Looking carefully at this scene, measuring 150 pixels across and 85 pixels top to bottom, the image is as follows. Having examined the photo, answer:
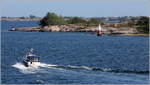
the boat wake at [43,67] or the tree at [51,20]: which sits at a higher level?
the tree at [51,20]

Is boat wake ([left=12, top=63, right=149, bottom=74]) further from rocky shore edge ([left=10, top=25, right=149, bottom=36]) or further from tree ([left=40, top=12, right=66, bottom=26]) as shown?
tree ([left=40, top=12, right=66, bottom=26])

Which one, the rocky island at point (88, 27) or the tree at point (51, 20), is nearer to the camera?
the rocky island at point (88, 27)

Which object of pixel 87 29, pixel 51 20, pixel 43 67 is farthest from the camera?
pixel 51 20

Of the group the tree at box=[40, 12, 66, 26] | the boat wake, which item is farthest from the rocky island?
the boat wake

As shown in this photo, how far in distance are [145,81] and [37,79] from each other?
10.8 m

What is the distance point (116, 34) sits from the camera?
14162 centimetres

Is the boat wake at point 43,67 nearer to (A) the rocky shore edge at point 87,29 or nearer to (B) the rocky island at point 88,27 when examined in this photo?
(A) the rocky shore edge at point 87,29

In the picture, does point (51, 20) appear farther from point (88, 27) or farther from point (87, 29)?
point (87, 29)

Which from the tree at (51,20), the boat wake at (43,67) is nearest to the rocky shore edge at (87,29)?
the tree at (51,20)

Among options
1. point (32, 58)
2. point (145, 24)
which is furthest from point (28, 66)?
point (145, 24)

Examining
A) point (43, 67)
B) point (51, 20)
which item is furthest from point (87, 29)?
point (43, 67)

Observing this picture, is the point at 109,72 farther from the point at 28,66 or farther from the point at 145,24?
the point at 145,24

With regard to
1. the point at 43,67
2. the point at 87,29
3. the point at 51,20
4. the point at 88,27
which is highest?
the point at 51,20

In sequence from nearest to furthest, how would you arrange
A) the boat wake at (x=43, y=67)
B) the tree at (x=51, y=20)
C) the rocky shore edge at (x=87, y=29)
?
the boat wake at (x=43, y=67)
the rocky shore edge at (x=87, y=29)
the tree at (x=51, y=20)
